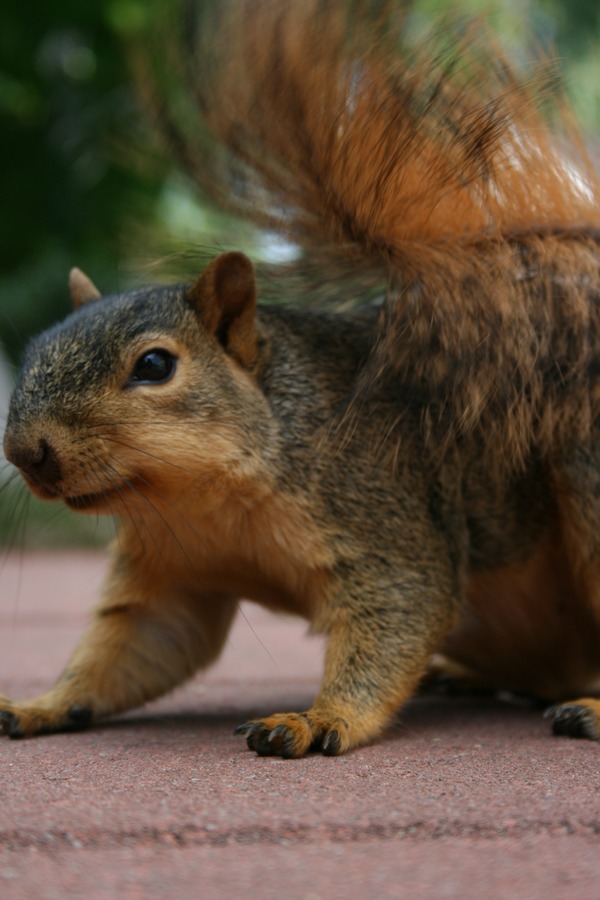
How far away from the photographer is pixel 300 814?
169 cm

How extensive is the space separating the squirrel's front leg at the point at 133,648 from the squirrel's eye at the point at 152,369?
21.7 inches

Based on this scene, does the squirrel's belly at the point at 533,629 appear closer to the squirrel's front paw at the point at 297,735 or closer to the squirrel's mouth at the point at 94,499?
the squirrel's front paw at the point at 297,735

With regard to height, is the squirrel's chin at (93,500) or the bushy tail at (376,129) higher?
the bushy tail at (376,129)

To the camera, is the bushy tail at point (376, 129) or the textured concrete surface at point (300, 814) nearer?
the textured concrete surface at point (300, 814)

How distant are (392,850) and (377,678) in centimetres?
93

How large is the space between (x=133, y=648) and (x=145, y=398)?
73 centimetres

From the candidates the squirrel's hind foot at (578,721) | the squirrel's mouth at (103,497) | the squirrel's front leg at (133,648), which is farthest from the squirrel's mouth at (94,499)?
the squirrel's hind foot at (578,721)

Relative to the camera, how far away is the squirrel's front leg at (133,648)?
8.91 feet

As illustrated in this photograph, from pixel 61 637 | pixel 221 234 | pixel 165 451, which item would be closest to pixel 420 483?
pixel 165 451

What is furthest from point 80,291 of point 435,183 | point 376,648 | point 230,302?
point 376,648

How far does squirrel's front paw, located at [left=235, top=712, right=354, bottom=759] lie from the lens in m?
2.19

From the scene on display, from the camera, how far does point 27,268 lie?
33.2 feet

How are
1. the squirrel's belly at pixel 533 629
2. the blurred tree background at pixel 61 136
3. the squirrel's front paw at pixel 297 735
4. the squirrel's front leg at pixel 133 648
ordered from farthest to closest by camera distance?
the blurred tree background at pixel 61 136 < the squirrel's belly at pixel 533 629 < the squirrel's front leg at pixel 133 648 < the squirrel's front paw at pixel 297 735

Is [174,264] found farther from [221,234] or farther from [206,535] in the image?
[206,535]
